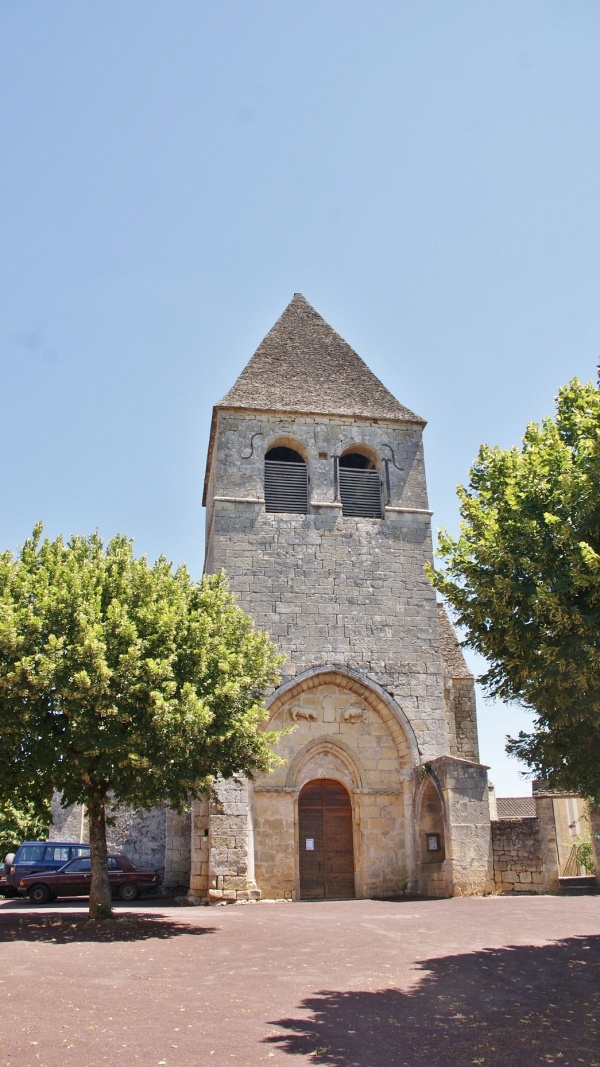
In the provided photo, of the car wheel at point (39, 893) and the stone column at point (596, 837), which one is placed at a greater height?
the stone column at point (596, 837)

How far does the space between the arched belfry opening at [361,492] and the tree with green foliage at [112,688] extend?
660 cm

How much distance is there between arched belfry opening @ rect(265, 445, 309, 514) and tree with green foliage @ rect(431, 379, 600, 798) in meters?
9.19

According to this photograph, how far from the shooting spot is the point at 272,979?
28.8 ft

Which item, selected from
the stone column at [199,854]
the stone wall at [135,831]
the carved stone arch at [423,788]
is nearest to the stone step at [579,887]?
the carved stone arch at [423,788]

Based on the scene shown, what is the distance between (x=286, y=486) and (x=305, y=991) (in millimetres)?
12865

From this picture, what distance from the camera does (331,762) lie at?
18.0m

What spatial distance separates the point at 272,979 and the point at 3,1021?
2.88 m

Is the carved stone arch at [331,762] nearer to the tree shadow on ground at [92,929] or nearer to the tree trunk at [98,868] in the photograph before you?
the tree shadow on ground at [92,929]

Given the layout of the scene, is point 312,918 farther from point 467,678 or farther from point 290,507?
point 290,507

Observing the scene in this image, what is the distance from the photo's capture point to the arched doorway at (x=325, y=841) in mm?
17391

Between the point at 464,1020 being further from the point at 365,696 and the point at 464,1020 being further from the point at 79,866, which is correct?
the point at 79,866

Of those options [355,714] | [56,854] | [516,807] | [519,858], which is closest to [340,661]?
[355,714]

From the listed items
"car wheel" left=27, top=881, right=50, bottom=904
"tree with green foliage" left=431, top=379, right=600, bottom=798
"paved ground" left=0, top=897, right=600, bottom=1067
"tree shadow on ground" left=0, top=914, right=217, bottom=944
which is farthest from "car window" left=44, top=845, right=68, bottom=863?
"tree with green foliage" left=431, top=379, right=600, bottom=798

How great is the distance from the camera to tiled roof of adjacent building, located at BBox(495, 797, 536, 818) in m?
37.8
